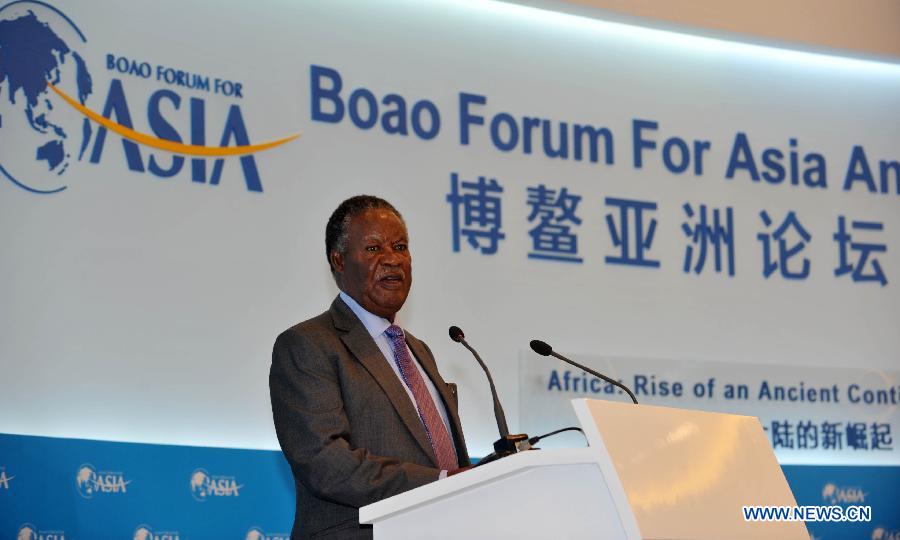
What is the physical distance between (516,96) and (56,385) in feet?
8.40

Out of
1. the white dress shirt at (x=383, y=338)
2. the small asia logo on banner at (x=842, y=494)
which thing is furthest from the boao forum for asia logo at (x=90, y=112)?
the small asia logo on banner at (x=842, y=494)

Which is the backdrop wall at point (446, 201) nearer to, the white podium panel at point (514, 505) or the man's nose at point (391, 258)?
the man's nose at point (391, 258)

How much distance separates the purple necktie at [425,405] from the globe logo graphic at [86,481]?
5.39ft

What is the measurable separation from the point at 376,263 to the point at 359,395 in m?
A: 0.45

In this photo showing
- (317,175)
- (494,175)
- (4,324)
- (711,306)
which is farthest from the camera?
(711,306)

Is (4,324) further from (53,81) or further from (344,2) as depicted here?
(344,2)

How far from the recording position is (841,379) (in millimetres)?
6160

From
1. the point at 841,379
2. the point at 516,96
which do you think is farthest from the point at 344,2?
the point at 841,379

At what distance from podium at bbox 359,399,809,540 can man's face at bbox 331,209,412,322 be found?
1.09 metres

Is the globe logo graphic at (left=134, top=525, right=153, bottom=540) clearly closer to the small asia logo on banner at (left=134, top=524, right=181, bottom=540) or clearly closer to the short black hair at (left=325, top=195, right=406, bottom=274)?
the small asia logo on banner at (left=134, top=524, right=181, bottom=540)

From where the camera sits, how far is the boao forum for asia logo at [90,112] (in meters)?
4.64

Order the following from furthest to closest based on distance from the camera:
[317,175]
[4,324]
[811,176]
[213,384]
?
[811,176] < [317,175] < [213,384] < [4,324]

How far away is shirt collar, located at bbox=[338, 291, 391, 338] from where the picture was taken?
3410 millimetres

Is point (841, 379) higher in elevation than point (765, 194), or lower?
lower
